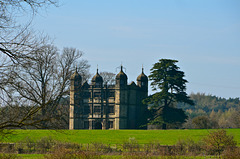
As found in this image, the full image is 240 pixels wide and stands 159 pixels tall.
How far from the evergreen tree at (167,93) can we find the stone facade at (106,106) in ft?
10.8

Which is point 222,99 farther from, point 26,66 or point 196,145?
point 26,66

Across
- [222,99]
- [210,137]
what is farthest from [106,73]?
[222,99]

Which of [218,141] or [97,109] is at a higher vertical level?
[97,109]

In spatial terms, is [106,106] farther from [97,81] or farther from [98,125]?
[97,81]

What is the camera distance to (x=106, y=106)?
67.1 meters

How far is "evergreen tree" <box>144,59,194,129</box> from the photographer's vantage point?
62.3 metres

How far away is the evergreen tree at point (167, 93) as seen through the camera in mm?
62344

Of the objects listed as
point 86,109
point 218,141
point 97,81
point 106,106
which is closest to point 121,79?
point 97,81

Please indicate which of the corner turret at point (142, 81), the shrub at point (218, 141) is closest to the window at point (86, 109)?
the corner turret at point (142, 81)

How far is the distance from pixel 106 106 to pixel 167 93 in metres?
10.3

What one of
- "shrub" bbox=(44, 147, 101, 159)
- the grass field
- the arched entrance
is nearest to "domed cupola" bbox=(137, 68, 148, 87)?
the arched entrance

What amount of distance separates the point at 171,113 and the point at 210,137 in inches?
1286

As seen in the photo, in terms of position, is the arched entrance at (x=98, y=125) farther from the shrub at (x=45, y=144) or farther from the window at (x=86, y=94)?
the shrub at (x=45, y=144)

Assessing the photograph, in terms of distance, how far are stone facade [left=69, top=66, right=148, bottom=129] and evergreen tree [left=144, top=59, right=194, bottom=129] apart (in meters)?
3.29
